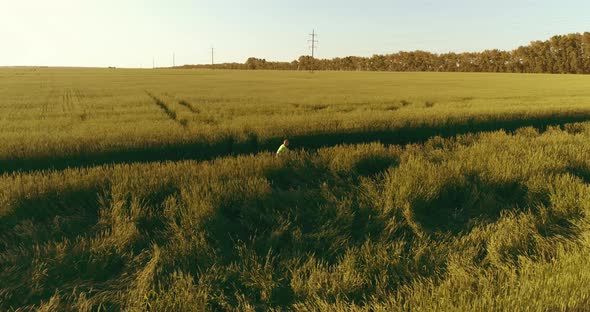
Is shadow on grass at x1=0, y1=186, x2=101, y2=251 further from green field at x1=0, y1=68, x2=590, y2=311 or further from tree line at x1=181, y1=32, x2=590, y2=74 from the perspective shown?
tree line at x1=181, y1=32, x2=590, y2=74

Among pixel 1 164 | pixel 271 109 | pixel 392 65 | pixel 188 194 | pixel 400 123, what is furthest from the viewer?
pixel 392 65

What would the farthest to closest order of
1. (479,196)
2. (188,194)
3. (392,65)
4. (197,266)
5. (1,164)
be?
(392,65) < (1,164) < (479,196) < (188,194) < (197,266)

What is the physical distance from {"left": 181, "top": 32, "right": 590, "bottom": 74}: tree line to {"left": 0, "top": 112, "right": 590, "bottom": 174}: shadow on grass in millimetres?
96599

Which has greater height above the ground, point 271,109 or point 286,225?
point 271,109

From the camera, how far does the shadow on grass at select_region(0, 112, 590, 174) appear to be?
24.9 feet

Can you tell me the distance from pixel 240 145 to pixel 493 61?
11267 centimetres

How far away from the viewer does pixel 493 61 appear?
98.7 metres

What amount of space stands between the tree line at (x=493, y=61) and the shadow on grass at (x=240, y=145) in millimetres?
96599

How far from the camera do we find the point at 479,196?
4.61m

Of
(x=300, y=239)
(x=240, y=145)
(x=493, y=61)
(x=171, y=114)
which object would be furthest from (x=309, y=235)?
(x=493, y=61)

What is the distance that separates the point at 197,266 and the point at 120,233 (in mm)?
1061

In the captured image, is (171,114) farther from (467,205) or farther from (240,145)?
(467,205)

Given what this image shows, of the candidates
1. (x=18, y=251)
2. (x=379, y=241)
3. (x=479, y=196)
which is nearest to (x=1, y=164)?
(x=18, y=251)

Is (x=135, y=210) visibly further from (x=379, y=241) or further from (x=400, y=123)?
(x=400, y=123)
